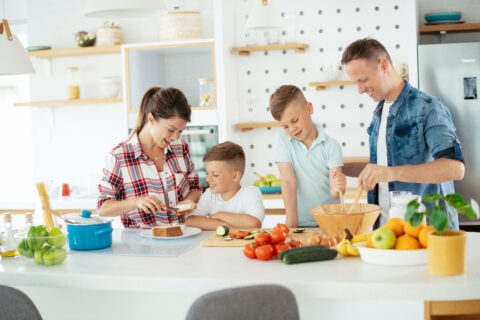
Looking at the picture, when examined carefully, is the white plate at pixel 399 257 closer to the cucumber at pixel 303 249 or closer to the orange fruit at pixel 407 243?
the orange fruit at pixel 407 243

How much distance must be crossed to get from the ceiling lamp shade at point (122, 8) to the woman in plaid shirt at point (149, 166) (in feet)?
1.13

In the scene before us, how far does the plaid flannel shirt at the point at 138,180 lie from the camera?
8.07ft

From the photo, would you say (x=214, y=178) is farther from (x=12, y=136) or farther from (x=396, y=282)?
(x=12, y=136)

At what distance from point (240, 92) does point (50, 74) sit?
1791 millimetres

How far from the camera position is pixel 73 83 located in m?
5.20

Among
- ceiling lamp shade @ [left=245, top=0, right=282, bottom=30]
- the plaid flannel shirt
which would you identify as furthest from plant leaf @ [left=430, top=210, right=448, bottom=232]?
ceiling lamp shade @ [left=245, top=0, right=282, bottom=30]

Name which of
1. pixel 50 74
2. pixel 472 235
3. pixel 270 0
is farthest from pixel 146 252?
pixel 50 74

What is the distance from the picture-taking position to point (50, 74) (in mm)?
5250

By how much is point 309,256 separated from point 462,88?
107 inches

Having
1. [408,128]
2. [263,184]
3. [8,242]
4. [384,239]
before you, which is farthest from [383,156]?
[263,184]

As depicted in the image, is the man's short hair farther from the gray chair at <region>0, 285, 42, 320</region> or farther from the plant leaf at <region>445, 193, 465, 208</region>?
the gray chair at <region>0, 285, 42, 320</region>

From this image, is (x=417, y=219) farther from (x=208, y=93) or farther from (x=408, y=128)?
(x=208, y=93)

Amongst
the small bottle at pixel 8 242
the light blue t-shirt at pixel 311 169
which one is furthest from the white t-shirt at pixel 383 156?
the small bottle at pixel 8 242

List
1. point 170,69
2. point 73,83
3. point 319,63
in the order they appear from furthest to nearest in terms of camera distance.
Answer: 1. point 73,83
2. point 170,69
3. point 319,63
